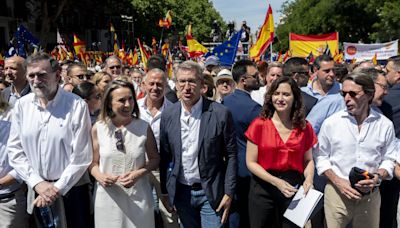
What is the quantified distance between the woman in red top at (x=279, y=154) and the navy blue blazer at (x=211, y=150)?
0.20m

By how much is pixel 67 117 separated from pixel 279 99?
1.72m

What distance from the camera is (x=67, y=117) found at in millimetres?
3844

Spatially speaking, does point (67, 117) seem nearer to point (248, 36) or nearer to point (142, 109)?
point (142, 109)

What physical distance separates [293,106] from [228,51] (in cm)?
607

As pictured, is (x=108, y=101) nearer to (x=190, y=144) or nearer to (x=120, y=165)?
(x=120, y=165)

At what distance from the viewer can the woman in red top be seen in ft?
12.9

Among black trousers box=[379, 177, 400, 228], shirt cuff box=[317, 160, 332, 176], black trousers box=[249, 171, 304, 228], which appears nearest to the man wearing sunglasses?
black trousers box=[379, 177, 400, 228]

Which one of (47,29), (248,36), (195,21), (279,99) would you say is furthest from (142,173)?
(195,21)

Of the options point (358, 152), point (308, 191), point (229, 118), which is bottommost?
point (308, 191)

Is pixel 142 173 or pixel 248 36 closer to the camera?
pixel 142 173

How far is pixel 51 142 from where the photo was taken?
3.79 m

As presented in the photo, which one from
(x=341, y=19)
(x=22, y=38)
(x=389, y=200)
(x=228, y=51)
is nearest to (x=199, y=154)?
(x=389, y=200)

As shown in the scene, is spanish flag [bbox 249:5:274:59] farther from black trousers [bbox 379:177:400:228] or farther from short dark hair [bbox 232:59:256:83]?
black trousers [bbox 379:177:400:228]

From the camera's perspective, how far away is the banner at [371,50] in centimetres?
1898
